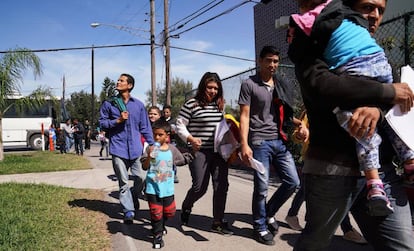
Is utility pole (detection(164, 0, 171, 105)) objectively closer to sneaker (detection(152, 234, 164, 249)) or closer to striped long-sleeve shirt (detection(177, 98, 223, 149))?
striped long-sleeve shirt (detection(177, 98, 223, 149))

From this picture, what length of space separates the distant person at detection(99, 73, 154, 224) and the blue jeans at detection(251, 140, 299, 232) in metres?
1.71

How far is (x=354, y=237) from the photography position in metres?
3.74

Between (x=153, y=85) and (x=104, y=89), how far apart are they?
4902 cm

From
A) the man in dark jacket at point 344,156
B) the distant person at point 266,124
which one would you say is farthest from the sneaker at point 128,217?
the man in dark jacket at point 344,156

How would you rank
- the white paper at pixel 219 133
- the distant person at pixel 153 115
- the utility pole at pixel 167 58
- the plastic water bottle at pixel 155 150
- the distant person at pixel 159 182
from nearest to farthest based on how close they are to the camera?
the distant person at pixel 159 182
the plastic water bottle at pixel 155 150
the white paper at pixel 219 133
the distant person at pixel 153 115
the utility pole at pixel 167 58

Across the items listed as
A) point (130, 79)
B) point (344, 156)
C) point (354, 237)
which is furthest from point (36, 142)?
point (344, 156)

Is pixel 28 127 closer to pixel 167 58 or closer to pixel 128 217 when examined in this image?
pixel 167 58

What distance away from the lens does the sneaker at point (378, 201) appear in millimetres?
1556

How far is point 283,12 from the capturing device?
1830cm

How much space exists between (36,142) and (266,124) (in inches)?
898

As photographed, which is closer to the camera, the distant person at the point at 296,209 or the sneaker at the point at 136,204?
the distant person at the point at 296,209

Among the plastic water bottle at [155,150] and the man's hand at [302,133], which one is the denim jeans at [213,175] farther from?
the man's hand at [302,133]

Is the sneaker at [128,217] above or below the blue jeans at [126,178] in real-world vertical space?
below

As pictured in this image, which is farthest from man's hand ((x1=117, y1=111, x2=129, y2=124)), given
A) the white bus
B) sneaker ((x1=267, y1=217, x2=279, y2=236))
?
the white bus
